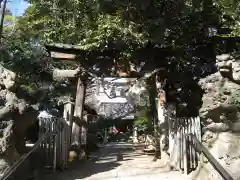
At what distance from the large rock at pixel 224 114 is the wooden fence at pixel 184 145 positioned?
1.67 m

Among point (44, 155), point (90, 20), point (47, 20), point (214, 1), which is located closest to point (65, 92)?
point (47, 20)

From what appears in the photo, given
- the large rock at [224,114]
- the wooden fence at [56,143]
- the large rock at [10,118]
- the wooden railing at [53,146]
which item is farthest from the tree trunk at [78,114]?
the large rock at [224,114]

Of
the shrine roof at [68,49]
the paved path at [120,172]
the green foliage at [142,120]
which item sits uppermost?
the shrine roof at [68,49]

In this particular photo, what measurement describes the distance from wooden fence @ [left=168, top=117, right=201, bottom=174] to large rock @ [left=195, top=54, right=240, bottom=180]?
1.67 metres

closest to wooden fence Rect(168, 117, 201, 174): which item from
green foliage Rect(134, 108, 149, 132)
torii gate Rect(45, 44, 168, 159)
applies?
torii gate Rect(45, 44, 168, 159)

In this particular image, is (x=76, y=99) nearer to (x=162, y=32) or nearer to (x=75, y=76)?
(x=75, y=76)

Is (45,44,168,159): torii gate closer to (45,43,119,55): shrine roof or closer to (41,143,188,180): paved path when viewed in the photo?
(45,43,119,55): shrine roof

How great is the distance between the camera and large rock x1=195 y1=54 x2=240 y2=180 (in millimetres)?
5695

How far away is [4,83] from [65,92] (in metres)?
9.71

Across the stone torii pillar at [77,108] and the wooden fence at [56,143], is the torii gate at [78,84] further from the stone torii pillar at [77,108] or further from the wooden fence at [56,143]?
the wooden fence at [56,143]

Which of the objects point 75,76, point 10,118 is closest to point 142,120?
point 75,76

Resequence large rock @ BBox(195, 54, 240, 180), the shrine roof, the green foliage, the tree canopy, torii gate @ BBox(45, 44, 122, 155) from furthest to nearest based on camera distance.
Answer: the green foliage
torii gate @ BBox(45, 44, 122, 155)
the shrine roof
the tree canopy
large rock @ BBox(195, 54, 240, 180)

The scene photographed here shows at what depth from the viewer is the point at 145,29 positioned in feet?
30.3

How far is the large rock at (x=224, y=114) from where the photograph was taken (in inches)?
224
